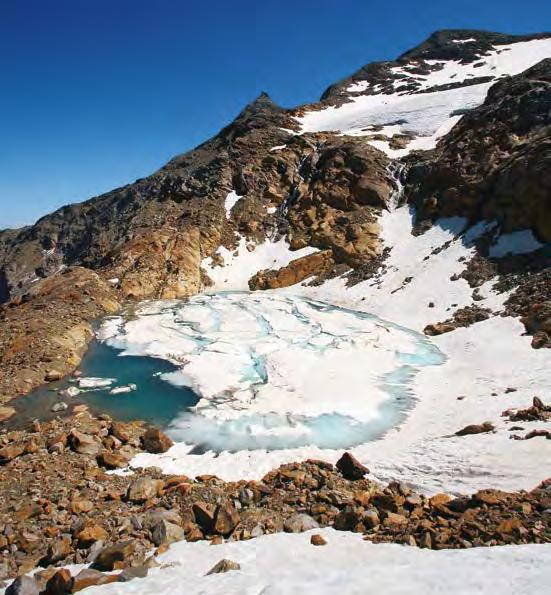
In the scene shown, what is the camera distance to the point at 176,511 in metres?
10.2

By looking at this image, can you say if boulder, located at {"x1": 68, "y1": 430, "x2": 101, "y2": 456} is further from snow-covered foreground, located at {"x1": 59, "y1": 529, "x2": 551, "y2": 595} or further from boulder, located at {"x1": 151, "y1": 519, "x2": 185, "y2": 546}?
snow-covered foreground, located at {"x1": 59, "y1": 529, "x2": 551, "y2": 595}

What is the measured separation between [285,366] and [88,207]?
7886 cm

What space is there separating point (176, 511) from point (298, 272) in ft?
111

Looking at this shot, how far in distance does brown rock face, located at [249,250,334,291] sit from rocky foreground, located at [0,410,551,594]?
98.0 ft

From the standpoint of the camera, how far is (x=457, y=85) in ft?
244

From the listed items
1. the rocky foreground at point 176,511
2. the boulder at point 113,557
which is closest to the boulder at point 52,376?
the rocky foreground at point 176,511

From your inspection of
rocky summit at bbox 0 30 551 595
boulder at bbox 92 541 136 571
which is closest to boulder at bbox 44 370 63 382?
rocky summit at bbox 0 30 551 595

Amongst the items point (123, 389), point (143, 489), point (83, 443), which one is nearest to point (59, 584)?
point (143, 489)

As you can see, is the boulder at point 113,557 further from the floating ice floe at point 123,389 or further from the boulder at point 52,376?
the boulder at point 52,376

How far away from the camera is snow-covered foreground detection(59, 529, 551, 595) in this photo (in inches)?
242

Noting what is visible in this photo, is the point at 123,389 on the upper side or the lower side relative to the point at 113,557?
upper

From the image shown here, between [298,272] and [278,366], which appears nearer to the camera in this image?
[278,366]

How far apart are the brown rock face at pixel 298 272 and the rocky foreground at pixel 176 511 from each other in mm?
29886

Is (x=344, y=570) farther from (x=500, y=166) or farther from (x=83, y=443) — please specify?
(x=500, y=166)
